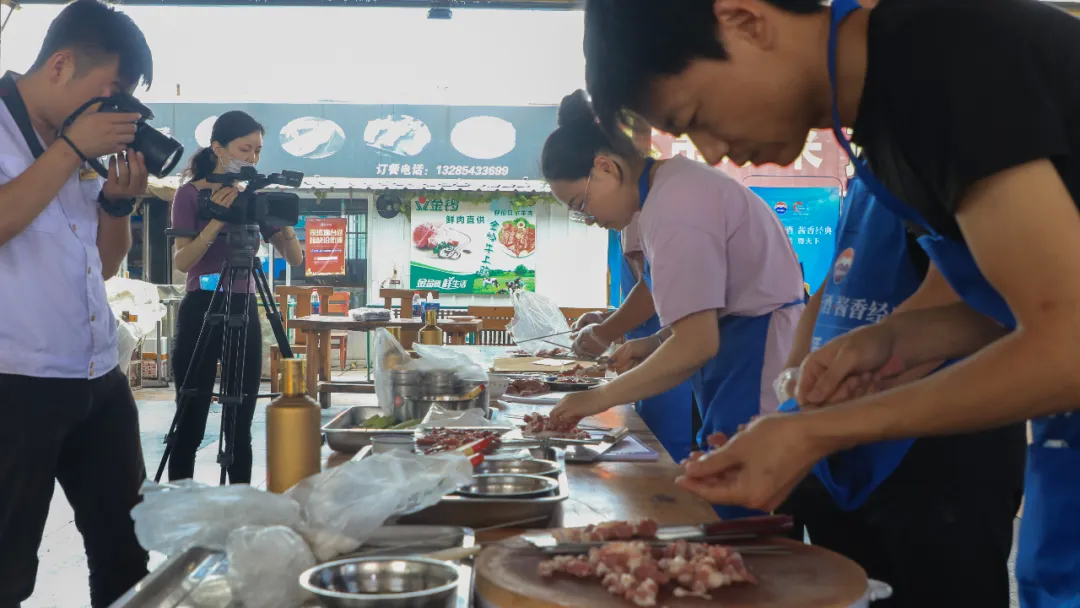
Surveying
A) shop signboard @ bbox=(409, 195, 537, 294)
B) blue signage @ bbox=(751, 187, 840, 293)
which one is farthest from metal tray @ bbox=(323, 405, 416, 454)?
shop signboard @ bbox=(409, 195, 537, 294)

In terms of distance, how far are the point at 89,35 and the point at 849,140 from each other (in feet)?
5.21

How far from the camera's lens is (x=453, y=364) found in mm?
2361

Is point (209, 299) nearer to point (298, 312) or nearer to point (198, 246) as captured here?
point (198, 246)

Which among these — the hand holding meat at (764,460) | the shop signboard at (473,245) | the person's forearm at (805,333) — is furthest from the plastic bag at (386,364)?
the shop signboard at (473,245)

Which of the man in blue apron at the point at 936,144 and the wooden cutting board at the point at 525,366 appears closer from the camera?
the man in blue apron at the point at 936,144

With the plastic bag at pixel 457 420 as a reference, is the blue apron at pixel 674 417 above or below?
below

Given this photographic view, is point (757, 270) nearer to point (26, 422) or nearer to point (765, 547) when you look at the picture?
point (765, 547)

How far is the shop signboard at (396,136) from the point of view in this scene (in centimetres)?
920

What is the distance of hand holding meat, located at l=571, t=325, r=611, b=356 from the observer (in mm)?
3514

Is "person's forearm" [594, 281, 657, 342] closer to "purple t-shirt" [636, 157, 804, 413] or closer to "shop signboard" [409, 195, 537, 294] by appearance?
"purple t-shirt" [636, 157, 804, 413]

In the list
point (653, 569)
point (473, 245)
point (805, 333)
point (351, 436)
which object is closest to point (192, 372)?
point (351, 436)

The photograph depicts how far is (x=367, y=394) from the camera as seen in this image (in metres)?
8.44

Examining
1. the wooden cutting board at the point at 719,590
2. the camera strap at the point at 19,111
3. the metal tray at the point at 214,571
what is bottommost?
the wooden cutting board at the point at 719,590

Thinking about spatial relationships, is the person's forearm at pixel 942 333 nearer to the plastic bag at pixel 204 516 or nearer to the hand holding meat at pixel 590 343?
the plastic bag at pixel 204 516
